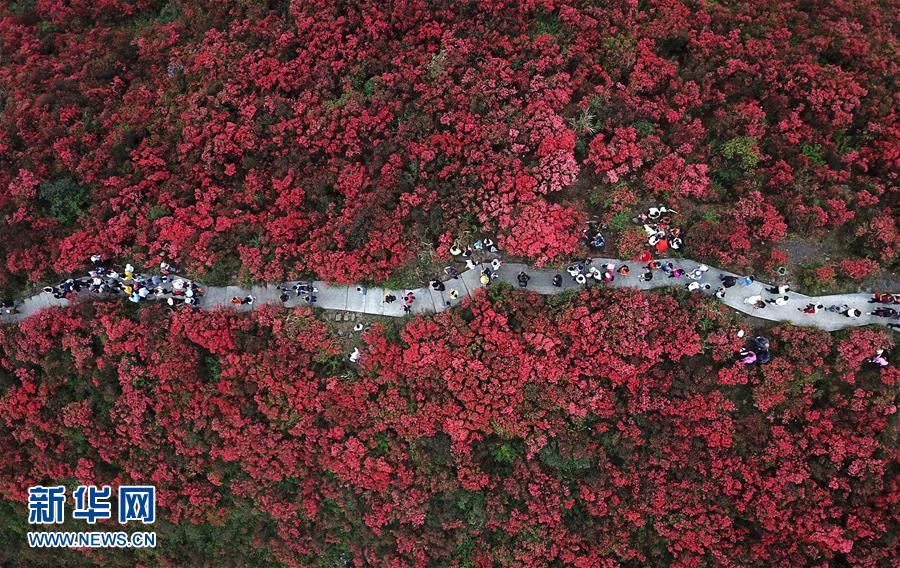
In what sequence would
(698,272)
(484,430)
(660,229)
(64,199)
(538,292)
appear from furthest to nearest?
(64,199)
(484,430)
(538,292)
(660,229)
(698,272)

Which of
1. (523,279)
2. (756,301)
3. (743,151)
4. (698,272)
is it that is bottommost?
(523,279)

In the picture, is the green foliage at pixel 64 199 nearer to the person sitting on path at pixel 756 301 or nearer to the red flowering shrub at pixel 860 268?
the person sitting on path at pixel 756 301

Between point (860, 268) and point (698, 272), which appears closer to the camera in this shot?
point (860, 268)

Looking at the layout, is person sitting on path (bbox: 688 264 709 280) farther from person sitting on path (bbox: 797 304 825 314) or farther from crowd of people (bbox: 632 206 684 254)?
person sitting on path (bbox: 797 304 825 314)

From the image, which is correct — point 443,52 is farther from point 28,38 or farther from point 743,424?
point 28,38

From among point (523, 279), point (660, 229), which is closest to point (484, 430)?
point (523, 279)

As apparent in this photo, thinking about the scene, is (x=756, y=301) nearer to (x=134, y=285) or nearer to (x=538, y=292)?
(x=538, y=292)

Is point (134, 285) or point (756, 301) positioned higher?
point (756, 301)

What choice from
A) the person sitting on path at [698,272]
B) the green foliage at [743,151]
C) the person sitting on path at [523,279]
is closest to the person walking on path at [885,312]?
the person sitting on path at [698,272]
